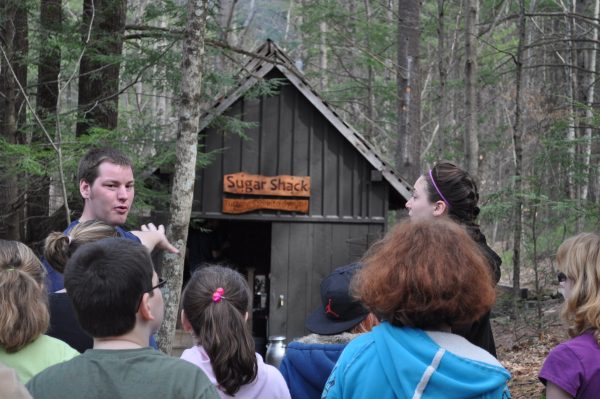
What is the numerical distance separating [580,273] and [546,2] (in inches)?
801

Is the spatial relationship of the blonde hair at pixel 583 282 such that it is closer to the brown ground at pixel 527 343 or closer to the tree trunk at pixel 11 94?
the brown ground at pixel 527 343

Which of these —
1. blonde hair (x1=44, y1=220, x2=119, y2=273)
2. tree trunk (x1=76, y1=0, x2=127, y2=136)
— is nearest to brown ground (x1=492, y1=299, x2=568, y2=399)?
blonde hair (x1=44, y1=220, x2=119, y2=273)

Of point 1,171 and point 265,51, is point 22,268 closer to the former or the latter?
point 1,171

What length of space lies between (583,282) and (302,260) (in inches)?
385

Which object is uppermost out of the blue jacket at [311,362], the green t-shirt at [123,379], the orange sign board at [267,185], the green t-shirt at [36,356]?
the orange sign board at [267,185]

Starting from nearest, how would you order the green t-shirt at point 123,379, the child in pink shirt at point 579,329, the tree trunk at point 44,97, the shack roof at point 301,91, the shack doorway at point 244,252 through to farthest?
the green t-shirt at point 123,379 < the child in pink shirt at point 579,329 < the tree trunk at point 44,97 < the shack roof at point 301,91 < the shack doorway at point 244,252

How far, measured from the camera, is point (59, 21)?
10070 mm

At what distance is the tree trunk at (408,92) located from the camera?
49.4 ft

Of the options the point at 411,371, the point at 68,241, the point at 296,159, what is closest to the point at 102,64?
the point at 296,159

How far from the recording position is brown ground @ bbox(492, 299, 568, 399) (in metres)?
8.96

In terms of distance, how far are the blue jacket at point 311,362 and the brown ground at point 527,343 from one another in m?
5.05

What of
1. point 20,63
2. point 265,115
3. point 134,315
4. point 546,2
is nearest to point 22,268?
point 134,315

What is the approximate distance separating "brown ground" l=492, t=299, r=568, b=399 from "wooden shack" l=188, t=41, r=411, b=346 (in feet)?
9.17

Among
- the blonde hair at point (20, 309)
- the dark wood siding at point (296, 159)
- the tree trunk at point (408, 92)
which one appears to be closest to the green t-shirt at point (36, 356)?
the blonde hair at point (20, 309)
